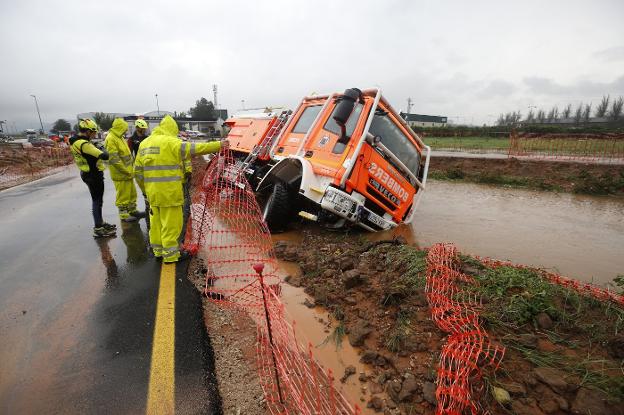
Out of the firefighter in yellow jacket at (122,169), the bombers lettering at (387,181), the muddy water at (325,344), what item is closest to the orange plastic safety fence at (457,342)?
the muddy water at (325,344)

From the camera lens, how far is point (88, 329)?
2895mm

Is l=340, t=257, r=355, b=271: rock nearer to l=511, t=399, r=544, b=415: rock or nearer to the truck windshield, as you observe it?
l=511, t=399, r=544, b=415: rock

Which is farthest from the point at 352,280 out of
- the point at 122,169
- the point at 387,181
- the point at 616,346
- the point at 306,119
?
the point at 122,169

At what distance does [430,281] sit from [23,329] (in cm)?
374

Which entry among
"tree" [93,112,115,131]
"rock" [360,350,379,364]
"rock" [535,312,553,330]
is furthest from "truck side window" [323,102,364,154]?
"tree" [93,112,115,131]

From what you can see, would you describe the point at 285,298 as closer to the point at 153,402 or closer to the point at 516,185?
the point at 153,402

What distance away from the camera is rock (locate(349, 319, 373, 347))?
2.76 meters

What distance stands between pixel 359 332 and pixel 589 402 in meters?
1.51

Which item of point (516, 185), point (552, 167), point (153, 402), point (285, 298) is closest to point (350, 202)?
point (285, 298)

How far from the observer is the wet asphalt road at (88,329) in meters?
2.18

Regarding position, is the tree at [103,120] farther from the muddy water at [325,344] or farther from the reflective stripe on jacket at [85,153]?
the muddy water at [325,344]

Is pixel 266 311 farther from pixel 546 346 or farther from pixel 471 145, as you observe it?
pixel 471 145

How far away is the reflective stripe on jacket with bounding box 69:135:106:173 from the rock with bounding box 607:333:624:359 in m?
6.58

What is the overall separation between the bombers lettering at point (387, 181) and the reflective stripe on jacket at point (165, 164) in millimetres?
2346
